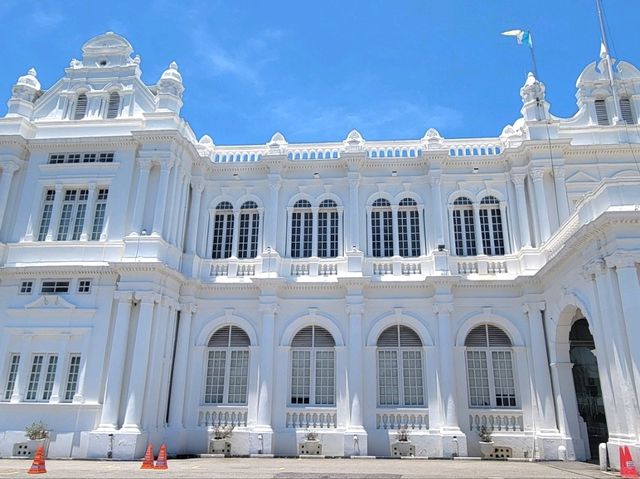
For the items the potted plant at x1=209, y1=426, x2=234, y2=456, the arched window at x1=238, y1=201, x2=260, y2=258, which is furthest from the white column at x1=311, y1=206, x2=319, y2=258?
the potted plant at x1=209, y1=426, x2=234, y2=456

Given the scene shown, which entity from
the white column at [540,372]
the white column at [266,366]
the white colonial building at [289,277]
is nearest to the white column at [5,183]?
the white colonial building at [289,277]

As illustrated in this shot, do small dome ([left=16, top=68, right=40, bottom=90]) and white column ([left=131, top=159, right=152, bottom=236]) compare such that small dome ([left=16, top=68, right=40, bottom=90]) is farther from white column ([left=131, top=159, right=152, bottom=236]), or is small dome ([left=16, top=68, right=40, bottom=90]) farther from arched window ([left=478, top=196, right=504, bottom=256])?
arched window ([left=478, top=196, right=504, bottom=256])

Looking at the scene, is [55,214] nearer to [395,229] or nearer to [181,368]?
[181,368]

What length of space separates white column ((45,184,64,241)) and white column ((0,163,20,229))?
1.59 meters

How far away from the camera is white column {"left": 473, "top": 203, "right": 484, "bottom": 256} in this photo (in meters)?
18.8

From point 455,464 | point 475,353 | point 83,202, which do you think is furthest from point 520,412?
point 83,202

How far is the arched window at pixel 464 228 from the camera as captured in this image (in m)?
19.0

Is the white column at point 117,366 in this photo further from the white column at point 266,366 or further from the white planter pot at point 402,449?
the white planter pot at point 402,449

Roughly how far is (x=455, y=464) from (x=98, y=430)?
398 inches

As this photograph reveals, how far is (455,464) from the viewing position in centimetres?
1417

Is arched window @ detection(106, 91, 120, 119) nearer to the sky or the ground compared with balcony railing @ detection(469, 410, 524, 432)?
nearer to the sky

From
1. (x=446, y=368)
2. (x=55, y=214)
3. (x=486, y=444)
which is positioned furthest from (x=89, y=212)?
(x=486, y=444)

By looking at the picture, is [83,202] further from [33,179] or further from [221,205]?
[221,205]

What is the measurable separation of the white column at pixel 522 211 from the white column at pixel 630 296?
5636 millimetres
